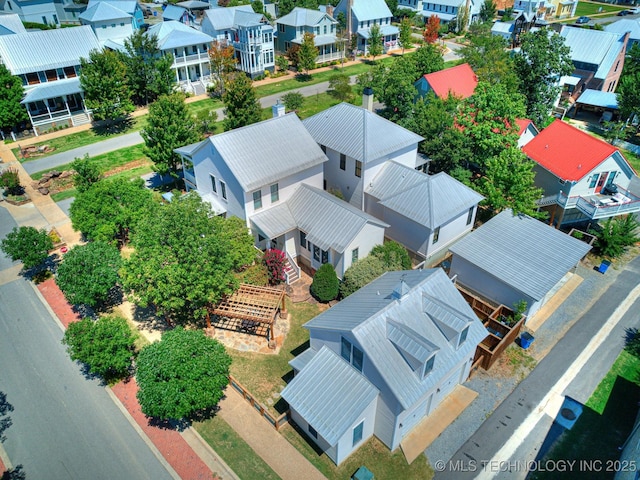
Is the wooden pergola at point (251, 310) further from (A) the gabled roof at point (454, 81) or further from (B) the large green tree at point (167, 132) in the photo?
(A) the gabled roof at point (454, 81)

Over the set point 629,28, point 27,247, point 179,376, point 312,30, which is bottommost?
point 179,376

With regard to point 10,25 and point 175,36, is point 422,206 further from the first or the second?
point 10,25

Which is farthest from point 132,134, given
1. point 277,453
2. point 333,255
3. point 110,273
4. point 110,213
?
point 277,453

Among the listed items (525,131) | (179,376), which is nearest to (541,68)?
(525,131)

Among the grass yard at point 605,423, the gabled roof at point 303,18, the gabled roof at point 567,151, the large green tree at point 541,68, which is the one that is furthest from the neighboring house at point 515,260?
the gabled roof at point 303,18

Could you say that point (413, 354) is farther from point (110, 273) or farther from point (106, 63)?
point (106, 63)
